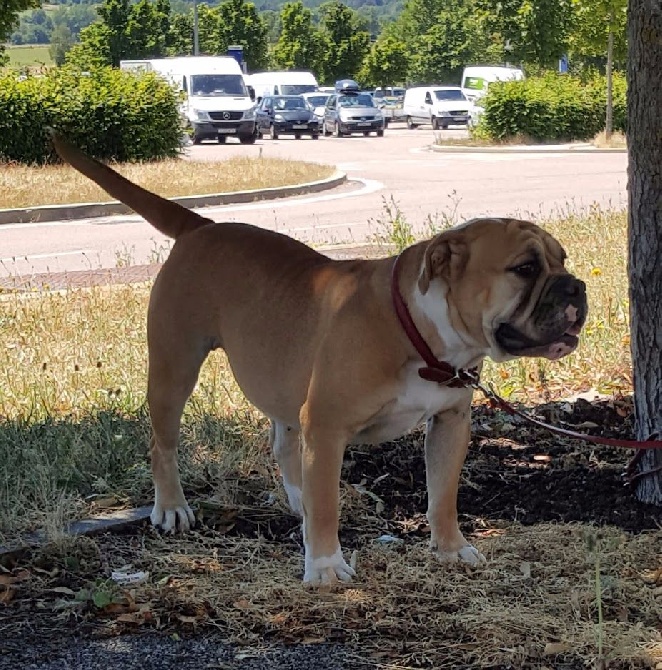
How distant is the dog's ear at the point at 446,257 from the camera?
358cm

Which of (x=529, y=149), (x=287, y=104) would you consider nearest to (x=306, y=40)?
(x=287, y=104)

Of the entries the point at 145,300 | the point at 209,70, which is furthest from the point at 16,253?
the point at 209,70

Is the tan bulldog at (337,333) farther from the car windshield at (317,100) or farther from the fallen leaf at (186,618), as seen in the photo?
the car windshield at (317,100)

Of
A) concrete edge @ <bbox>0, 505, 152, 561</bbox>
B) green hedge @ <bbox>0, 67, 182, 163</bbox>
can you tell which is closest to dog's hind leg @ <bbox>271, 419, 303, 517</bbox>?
concrete edge @ <bbox>0, 505, 152, 561</bbox>

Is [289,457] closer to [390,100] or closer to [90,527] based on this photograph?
[90,527]

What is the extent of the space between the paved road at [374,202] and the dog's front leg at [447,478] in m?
5.67

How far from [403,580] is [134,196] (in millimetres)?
1884

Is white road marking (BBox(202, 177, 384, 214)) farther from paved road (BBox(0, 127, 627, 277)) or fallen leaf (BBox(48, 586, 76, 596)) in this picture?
fallen leaf (BBox(48, 586, 76, 596))

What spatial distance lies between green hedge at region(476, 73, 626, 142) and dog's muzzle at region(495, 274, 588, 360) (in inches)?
1212

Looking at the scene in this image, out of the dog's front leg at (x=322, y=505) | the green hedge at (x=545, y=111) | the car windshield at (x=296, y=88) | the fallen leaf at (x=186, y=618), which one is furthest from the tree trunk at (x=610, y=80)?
the fallen leaf at (x=186, y=618)

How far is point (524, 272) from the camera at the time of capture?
355 centimetres

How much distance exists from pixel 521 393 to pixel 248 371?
90.9 inches

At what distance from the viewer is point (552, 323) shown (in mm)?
3518

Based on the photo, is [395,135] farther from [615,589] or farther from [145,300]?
[615,589]
